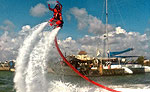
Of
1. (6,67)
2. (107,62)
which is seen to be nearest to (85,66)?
(107,62)

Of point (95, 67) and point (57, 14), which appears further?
point (95, 67)

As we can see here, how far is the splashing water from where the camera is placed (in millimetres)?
10375

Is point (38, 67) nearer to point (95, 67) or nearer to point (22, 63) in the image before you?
point (22, 63)

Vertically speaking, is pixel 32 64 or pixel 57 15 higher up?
pixel 57 15

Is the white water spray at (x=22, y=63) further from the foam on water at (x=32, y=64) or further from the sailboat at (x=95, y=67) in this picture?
the sailboat at (x=95, y=67)

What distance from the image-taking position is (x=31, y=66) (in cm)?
1041

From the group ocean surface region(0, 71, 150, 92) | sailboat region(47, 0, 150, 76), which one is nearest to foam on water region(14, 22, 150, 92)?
ocean surface region(0, 71, 150, 92)

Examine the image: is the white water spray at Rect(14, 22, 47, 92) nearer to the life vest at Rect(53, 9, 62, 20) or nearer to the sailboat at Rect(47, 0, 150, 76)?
the life vest at Rect(53, 9, 62, 20)

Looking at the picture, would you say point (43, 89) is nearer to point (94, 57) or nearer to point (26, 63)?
point (26, 63)

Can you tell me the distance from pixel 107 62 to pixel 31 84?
46.3 meters

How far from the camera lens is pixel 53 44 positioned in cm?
1181

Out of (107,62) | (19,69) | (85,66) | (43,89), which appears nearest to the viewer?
(19,69)

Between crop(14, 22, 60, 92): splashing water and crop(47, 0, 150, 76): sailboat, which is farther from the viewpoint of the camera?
crop(47, 0, 150, 76): sailboat

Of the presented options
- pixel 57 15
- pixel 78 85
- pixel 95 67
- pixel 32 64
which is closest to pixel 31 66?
pixel 32 64
